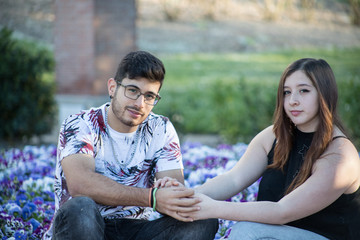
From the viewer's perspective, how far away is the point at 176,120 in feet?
21.7

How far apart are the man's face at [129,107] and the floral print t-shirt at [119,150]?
0.17ft

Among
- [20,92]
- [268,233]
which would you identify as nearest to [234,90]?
[20,92]

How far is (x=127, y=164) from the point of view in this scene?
9.27 ft

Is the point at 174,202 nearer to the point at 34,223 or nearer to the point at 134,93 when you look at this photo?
the point at 134,93

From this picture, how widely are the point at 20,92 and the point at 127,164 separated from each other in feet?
19.9

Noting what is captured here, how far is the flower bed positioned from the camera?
316 cm

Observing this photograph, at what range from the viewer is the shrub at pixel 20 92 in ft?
26.9

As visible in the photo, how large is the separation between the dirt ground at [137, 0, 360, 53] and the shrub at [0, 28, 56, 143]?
10051 millimetres

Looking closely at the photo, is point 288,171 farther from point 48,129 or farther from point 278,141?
point 48,129

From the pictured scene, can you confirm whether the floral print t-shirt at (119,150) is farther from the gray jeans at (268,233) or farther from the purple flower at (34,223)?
the gray jeans at (268,233)

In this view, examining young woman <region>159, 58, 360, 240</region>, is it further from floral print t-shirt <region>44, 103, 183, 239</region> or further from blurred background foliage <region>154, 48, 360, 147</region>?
blurred background foliage <region>154, 48, 360, 147</region>

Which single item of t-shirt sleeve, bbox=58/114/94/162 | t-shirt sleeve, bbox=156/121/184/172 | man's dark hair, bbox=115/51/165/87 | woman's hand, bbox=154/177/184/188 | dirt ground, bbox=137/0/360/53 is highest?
dirt ground, bbox=137/0/360/53

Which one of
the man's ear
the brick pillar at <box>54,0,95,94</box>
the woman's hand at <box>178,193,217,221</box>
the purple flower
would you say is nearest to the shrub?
the brick pillar at <box>54,0,95,94</box>

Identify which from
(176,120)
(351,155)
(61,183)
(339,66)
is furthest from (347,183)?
(339,66)
